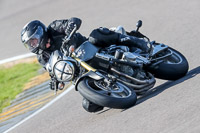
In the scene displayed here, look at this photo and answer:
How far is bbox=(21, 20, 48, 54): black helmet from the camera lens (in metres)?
7.25

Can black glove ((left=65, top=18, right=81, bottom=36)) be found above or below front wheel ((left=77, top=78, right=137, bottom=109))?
above

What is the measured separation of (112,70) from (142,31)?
466cm

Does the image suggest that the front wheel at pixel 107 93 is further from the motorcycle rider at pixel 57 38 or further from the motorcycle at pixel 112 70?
the motorcycle rider at pixel 57 38

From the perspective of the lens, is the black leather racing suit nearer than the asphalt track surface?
No

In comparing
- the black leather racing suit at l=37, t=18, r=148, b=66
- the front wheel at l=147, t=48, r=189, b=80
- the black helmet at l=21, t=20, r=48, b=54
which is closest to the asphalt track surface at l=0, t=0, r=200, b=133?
the front wheel at l=147, t=48, r=189, b=80

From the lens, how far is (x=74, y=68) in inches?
260

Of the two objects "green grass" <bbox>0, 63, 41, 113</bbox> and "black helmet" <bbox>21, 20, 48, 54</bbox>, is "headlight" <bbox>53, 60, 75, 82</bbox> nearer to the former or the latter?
"black helmet" <bbox>21, 20, 48, 54</bbox>

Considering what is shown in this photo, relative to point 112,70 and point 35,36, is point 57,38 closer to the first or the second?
point 35,36

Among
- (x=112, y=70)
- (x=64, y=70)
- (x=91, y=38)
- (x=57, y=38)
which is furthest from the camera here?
(x=57, y=38)

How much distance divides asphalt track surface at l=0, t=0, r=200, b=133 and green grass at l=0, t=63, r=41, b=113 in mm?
876

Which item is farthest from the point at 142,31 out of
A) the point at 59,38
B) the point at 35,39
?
the point at 35,39

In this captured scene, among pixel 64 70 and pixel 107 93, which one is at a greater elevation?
pixel 64 70

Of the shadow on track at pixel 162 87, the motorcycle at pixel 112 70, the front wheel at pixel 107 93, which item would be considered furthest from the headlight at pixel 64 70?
the shadow on track at pixel 162 87

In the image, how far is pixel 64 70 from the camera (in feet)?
21.5
